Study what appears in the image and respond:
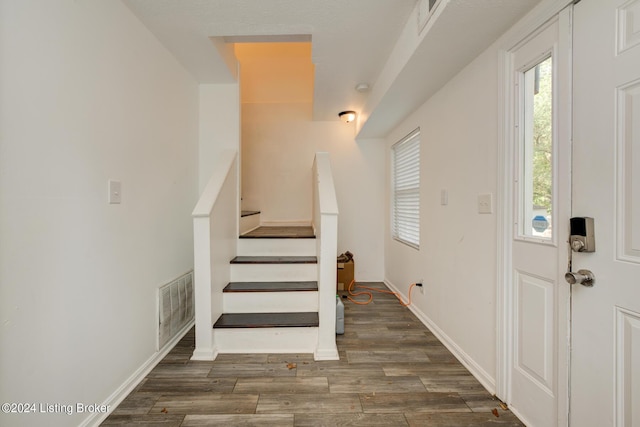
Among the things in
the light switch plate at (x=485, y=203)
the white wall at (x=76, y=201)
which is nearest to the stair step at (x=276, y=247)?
the white wall at (x=76, y=201)

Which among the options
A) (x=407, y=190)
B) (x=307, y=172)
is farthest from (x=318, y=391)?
(x=307, y=172)

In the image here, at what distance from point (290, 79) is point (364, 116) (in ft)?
4.87

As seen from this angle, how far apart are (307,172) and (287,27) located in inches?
85.7

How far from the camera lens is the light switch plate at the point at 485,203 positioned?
1.53 m

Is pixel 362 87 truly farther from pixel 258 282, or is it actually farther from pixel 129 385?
pixel 129 385

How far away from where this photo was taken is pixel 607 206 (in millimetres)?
974

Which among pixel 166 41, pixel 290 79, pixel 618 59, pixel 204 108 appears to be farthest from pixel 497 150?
pixel 290 79

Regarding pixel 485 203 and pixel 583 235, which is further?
pixel 485 203

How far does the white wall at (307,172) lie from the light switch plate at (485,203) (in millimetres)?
2086

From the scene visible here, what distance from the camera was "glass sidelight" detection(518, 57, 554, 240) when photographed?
4.00ft

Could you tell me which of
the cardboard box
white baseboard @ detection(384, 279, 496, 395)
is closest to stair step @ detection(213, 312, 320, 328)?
white baseboard @ detection(384, 279, 496, 395)

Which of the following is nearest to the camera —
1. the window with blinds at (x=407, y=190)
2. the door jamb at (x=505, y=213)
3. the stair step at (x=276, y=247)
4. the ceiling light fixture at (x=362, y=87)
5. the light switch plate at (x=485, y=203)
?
the door jamb at (x=505, y=213)

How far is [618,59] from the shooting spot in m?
0.93

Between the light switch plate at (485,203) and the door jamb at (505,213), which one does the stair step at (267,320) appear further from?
the light switch plate at (485,203)
